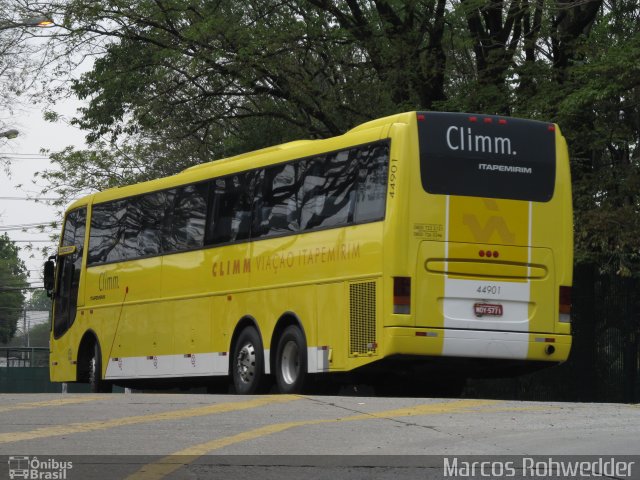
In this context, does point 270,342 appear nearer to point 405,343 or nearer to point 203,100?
point 405,343

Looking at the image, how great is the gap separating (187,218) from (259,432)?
10.8m

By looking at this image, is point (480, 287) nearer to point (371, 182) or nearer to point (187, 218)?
point (371, 182)

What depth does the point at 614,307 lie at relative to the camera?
24.1m

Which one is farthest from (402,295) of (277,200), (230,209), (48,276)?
(48,276)

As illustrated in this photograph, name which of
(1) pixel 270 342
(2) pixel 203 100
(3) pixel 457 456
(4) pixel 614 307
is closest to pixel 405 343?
(1) pixel 270 342

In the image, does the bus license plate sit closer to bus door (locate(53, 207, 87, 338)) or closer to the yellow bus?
the yellow bus

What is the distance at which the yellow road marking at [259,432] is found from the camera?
8741 millimetres

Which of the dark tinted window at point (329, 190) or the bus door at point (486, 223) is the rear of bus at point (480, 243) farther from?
the dark tinted window at point (329, 190)

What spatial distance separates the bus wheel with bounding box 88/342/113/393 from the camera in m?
24.5

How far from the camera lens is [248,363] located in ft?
63.6

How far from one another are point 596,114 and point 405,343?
10.2 meters

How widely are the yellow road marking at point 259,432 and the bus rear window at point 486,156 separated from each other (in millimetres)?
3429

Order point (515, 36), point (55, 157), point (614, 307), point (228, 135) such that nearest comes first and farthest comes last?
1. point (614, 307)
2. point (515, 36)
3. point (228, 135)
4. point (55, 157)

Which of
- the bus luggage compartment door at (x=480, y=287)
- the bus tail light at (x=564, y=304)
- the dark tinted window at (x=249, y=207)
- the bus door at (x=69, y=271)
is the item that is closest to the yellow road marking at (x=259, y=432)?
the bus luggage compartment door at (x=480, y=287)
